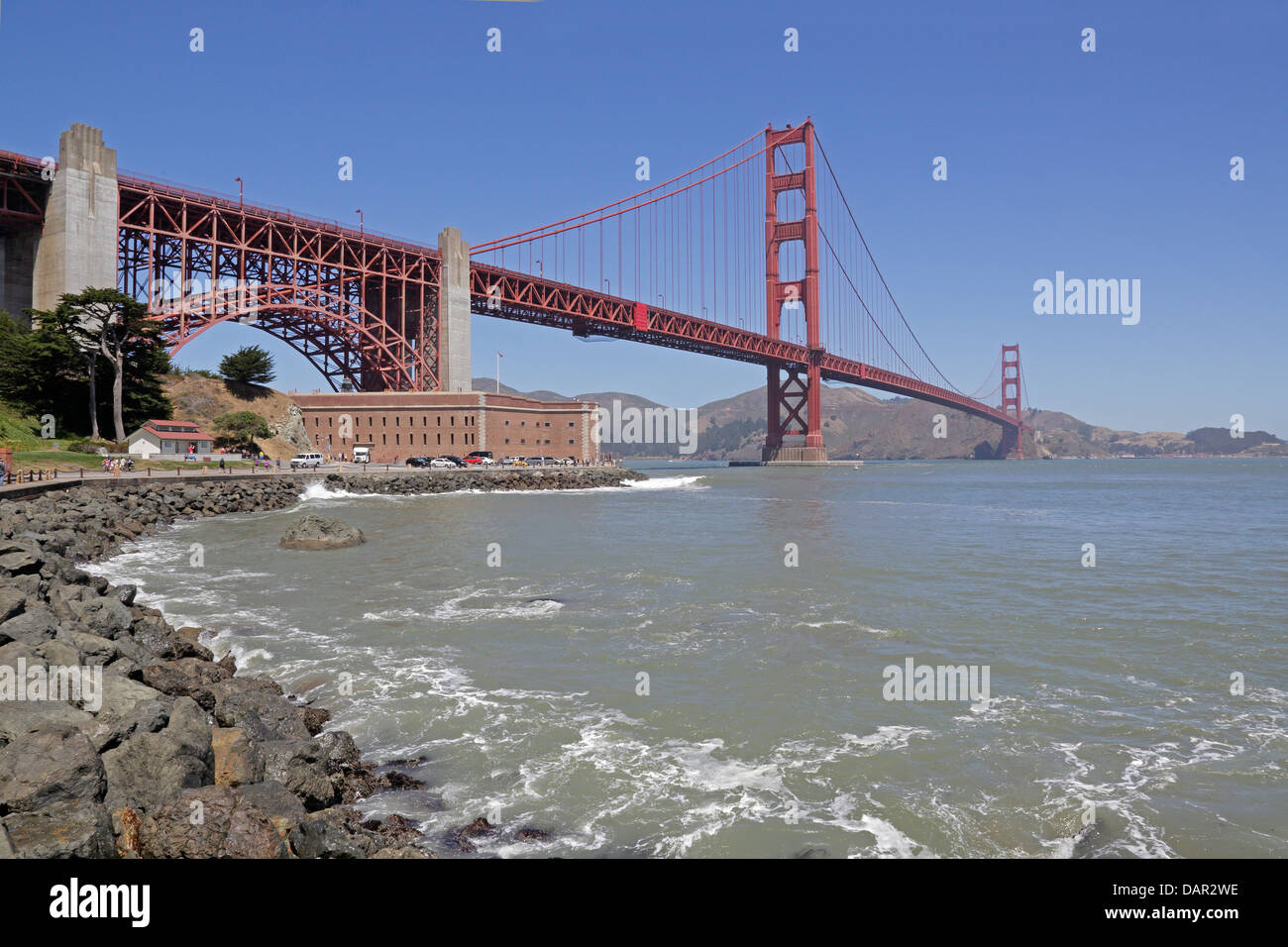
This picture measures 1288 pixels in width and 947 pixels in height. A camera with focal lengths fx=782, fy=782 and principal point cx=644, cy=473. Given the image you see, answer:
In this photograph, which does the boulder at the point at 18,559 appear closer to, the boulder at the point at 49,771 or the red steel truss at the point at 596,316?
the boulder at the point at 49,771

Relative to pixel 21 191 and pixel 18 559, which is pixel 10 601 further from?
pixel 21 191

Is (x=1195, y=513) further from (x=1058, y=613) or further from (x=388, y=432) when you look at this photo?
(x=388, y=432)

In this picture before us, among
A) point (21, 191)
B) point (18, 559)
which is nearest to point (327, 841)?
point (18, 559)

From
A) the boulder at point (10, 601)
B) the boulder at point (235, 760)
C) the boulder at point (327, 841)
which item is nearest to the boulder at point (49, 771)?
the boulder at point (235, 760)

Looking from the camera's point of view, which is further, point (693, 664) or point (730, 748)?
point (693, 664)

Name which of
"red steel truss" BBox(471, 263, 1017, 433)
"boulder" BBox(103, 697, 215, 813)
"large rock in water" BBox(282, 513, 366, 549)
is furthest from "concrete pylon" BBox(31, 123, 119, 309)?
"boulder" BBox(103, 697, 215, 813)
